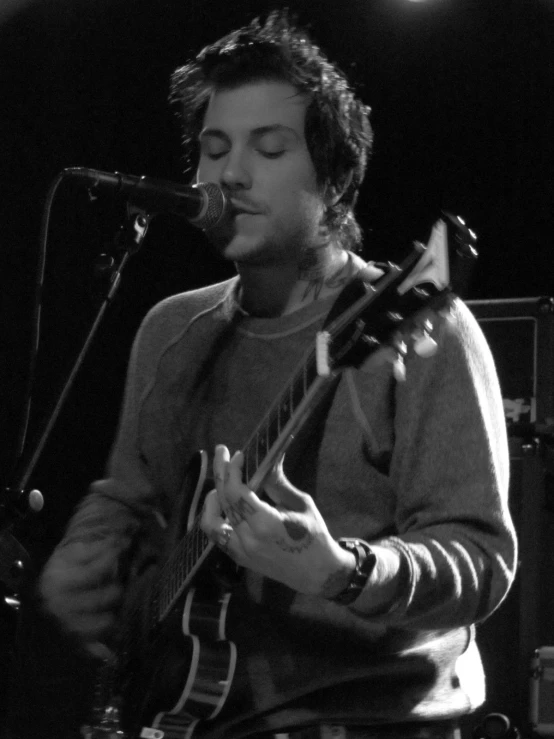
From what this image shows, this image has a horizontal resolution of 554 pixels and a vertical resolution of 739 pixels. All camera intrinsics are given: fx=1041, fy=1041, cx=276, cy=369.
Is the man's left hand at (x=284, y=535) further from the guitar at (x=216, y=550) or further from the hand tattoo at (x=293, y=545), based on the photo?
the guitar at (x=216, y=550)

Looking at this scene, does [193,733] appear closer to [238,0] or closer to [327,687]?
[327,687]

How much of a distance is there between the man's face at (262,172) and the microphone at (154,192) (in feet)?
0.41

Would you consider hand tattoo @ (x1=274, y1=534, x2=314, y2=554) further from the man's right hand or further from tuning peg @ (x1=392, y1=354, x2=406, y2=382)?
the man's right hand

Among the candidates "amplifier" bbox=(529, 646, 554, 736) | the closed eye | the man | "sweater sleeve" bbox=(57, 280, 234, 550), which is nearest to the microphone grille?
the man

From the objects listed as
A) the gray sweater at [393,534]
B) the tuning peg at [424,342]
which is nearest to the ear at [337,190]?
the gray sweater at [393,534]

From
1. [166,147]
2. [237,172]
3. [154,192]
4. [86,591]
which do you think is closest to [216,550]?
[86,591]

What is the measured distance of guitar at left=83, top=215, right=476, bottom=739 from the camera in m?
1.38

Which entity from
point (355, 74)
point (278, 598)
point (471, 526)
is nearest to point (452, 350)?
point (471, 526)

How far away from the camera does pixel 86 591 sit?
1.98 m

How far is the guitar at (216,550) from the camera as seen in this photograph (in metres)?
1.38

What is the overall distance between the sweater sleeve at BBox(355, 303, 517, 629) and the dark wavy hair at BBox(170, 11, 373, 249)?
47 centimetres

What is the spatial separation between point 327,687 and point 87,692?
4.87ft

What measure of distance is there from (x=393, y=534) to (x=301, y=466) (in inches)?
7.5

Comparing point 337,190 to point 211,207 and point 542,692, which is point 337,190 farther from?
point 542,692
